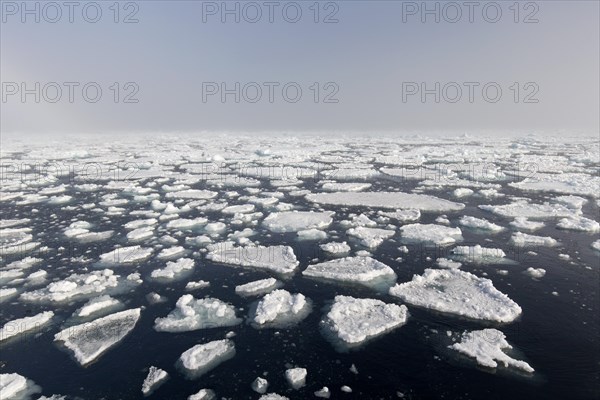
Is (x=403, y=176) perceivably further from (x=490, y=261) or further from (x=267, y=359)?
(x=267, y=359)

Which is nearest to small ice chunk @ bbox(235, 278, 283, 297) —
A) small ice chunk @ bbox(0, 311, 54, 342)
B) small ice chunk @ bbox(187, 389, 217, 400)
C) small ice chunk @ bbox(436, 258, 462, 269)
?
small ice chunk @ bbox(187, 389, 217, 400)

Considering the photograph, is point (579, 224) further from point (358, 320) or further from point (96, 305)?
point (96, 305)

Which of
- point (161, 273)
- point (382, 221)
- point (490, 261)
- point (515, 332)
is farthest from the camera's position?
point (382, 221)

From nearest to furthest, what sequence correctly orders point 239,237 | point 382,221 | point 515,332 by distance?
point 515,332 < point 239,237 < point 382,221

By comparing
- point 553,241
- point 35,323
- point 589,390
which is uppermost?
point 553,241

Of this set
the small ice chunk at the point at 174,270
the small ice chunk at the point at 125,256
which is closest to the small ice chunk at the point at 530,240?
the small ice chunk at the point at 174,270

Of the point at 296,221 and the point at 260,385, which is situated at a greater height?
the point at 296,221

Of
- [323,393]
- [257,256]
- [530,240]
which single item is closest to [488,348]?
[323,393]

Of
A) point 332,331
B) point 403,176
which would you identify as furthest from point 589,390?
point 403,176

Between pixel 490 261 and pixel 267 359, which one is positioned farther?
pixel 490 261
